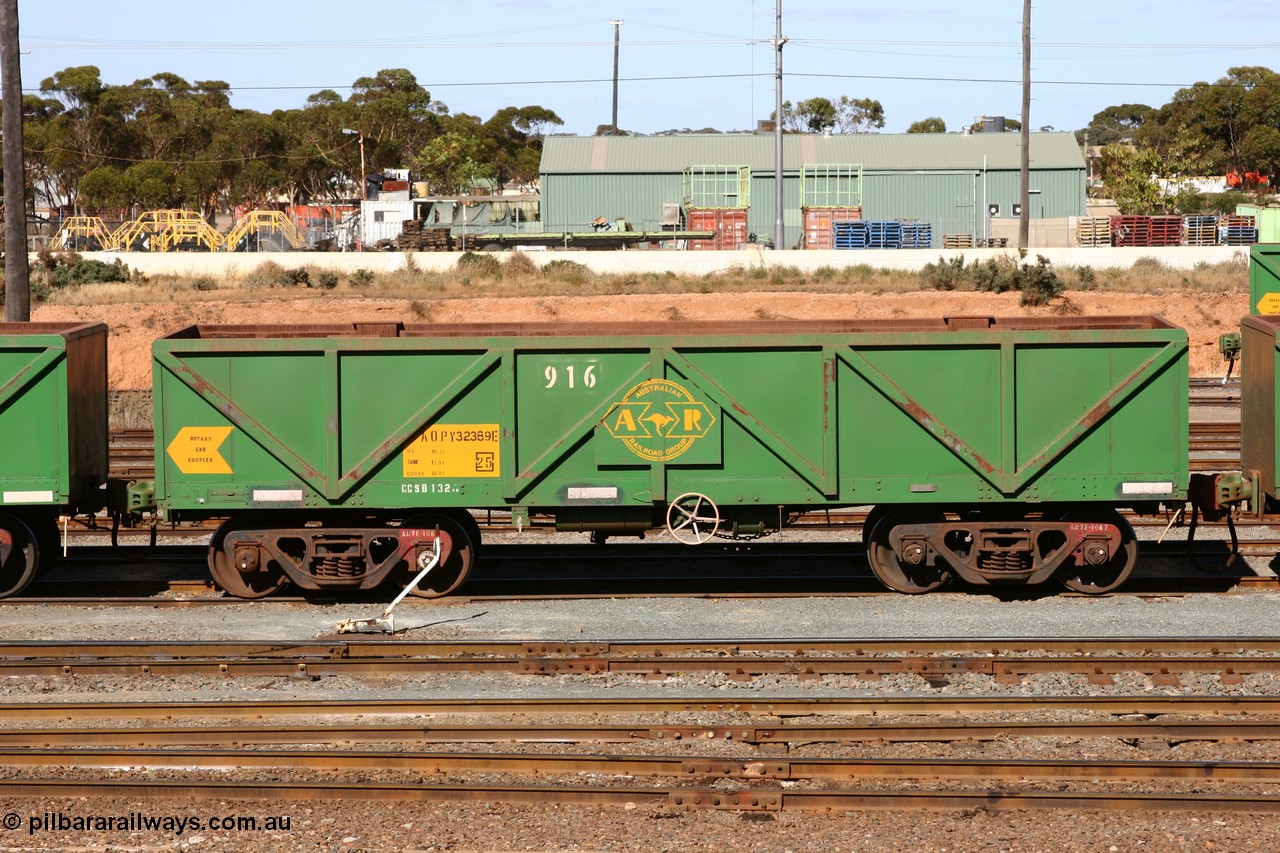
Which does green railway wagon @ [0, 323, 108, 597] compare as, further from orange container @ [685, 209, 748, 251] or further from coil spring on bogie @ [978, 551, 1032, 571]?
orange container @ [685, 209, 748, 251]

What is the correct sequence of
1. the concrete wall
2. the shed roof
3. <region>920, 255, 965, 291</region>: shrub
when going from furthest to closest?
the shed roof → the concrete wall → <region>920, 255, 965, 291</region>: shrub

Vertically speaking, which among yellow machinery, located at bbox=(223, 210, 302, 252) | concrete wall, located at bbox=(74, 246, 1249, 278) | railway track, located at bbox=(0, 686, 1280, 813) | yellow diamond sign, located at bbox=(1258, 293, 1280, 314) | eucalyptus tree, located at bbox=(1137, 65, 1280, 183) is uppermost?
eucalyptus tree, located at bbox=(1137, 65, 1280, 183)

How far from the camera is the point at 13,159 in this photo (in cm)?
1995

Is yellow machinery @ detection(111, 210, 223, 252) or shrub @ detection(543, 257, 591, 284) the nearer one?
shrub @ detection(543, 257, 591, 284)

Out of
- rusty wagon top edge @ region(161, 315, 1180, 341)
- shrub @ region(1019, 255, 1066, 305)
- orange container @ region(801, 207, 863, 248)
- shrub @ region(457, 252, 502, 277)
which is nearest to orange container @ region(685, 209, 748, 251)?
orange container @ region(801, 207, 863, 248)

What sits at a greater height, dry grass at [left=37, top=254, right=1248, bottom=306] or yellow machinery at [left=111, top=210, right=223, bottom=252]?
yellow machinery at [left=111, top=210, right=223, bottom=252]

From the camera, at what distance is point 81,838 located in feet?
25.8

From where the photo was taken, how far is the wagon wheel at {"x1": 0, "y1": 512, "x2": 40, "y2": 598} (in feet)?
44.7

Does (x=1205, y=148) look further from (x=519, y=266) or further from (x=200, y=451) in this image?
(x=200, y=451)

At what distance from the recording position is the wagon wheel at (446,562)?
44.7 feet

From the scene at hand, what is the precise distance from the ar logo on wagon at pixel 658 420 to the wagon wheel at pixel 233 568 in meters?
3.74

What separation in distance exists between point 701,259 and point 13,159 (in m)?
31.3

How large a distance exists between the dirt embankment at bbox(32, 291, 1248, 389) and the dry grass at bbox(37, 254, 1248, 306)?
4.13 ft

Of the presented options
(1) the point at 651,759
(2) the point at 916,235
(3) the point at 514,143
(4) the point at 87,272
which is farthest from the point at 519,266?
(3) the point at 514,143
